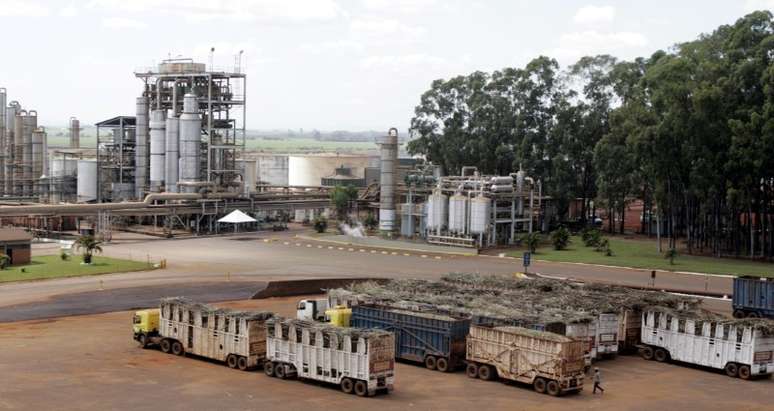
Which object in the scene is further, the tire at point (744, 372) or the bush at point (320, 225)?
the bush at point (320, 225)

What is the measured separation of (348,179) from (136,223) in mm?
41941

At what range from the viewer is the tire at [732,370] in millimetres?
42281

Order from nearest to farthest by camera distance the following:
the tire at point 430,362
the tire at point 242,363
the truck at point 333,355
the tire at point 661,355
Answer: the truck at point 333,355
the tire at point 242,363
the tire at point 430,362
the tire at point 661,355

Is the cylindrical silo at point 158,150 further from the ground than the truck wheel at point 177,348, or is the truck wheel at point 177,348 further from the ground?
the cylindrical silo at point 158,150

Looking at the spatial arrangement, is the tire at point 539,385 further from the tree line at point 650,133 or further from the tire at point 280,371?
the tree line at point 650,133

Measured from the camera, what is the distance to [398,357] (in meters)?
43.8

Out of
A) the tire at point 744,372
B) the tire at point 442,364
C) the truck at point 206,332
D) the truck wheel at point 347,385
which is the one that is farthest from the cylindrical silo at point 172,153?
the tire at point 744,372

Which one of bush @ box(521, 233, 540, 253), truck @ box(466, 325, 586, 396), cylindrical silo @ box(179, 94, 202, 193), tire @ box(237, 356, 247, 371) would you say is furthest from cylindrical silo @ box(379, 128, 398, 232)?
truck @ box(466, 325, 586, 396)

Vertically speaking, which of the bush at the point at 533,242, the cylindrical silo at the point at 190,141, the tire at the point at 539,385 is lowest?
the tire at the point at 539,385

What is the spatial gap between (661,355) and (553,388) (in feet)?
30.8

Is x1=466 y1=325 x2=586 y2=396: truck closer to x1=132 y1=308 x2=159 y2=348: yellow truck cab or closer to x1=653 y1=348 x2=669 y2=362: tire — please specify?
x1=653 y1=348 x2=669 y2=362: tire

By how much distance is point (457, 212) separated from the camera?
300ft

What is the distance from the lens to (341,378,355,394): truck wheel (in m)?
37.7

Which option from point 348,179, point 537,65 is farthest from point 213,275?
point 348,179
